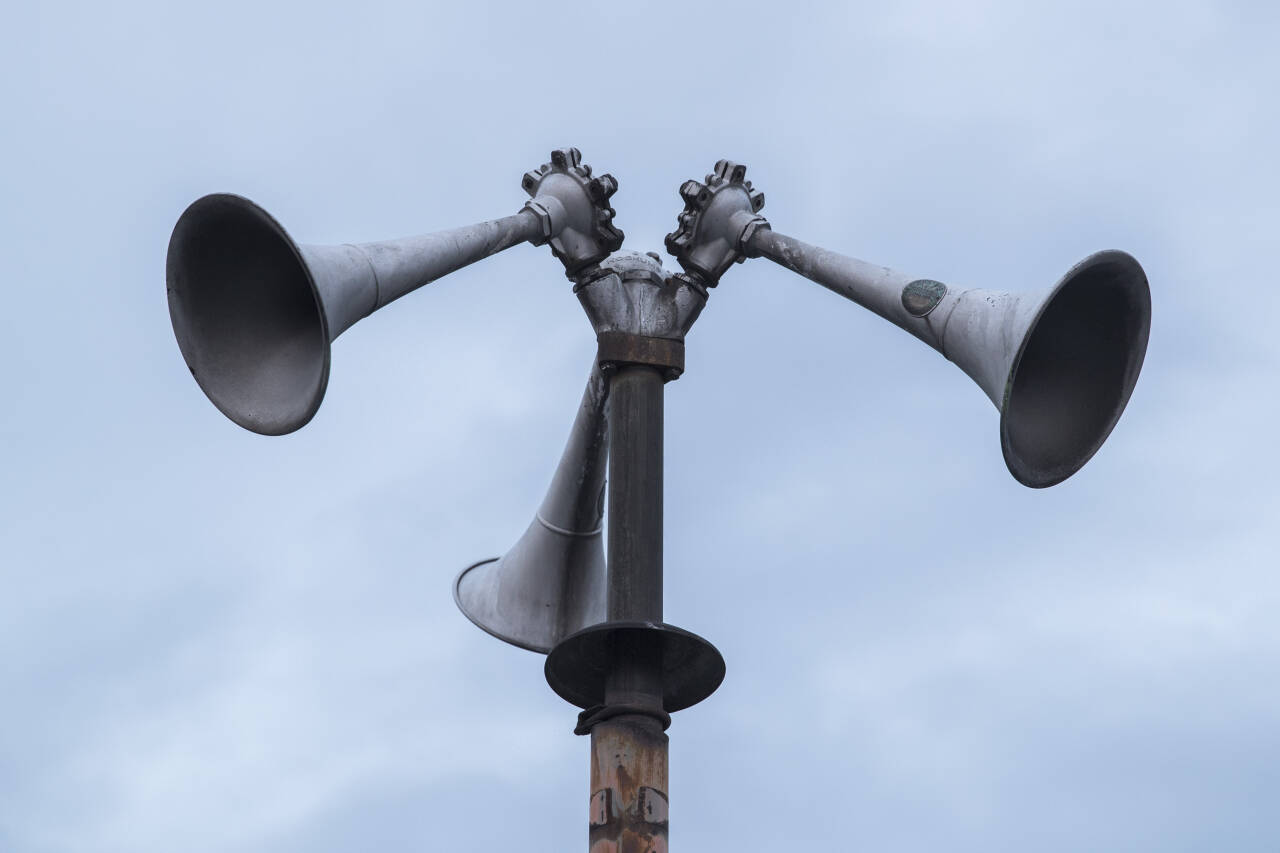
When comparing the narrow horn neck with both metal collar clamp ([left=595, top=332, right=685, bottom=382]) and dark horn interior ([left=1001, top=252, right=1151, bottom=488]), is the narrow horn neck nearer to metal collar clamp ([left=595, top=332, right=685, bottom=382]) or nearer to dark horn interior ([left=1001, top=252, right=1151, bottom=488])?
metal collar clamp ([left=595, top=332, right=685, bottom=382])

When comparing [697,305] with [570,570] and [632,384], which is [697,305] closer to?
[632,384]

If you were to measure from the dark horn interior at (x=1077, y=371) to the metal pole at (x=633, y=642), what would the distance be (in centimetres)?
154

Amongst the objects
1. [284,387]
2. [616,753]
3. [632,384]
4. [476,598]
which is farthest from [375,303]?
[476,598]

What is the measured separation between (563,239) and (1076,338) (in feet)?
7.68

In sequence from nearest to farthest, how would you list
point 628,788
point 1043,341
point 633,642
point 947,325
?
1. point 628,788
2. point 633,642
3. point 947,325
4. point 1043,341

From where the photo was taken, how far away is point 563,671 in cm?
792

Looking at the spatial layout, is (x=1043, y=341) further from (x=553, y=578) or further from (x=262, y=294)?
(x=262, y=294)

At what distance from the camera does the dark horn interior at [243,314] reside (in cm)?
773

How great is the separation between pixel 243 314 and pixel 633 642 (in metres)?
2.10

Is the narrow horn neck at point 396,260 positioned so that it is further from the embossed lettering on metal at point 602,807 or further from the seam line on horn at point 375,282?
the embossed lettering on metal at point 602,807

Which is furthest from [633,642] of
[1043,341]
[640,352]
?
[1043,341]

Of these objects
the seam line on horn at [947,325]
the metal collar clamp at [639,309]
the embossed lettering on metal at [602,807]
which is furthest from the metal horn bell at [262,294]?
the seam line on horn at [947,325]

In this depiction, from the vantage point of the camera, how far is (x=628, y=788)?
24.6 feet

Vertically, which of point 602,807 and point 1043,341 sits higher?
point 1043,341
